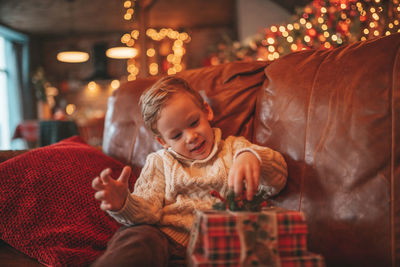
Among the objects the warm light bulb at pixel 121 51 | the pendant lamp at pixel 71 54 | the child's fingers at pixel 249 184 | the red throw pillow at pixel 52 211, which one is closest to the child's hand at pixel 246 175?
the child's fingers at pixel 249 184

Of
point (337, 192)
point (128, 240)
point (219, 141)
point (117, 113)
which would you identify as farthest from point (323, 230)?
point (117, 113)

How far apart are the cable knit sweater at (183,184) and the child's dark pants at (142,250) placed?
0.11ft

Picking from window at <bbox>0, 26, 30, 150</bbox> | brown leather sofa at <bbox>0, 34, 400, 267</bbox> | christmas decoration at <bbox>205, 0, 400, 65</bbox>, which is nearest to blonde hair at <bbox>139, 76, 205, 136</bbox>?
brown leather sofa at <bbox>0, 34, 400, 267</bbox>

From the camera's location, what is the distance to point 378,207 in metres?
0.95

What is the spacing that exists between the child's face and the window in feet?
25.4

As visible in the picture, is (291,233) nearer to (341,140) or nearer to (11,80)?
(341,140)

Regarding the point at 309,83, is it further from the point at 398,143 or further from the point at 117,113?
the point at 117,113

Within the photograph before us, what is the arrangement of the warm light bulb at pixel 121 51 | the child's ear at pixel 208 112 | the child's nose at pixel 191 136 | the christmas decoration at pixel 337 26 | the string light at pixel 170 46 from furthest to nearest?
the string light at pixel 170 46 → the warm light bulb at pixel 121 51 → the christmas decoration at pixel 337 26 → the child's ear at pixel 208 112 → the child's nose at pixel 191 136

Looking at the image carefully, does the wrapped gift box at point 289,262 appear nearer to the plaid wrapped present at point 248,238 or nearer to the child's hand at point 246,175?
the plaid wrapped present at point 248,238

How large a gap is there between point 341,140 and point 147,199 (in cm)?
64

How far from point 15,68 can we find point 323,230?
8791 mm

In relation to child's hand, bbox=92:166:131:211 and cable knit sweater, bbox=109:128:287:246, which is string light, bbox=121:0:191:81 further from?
child's hand, bbox=92:166:131:211

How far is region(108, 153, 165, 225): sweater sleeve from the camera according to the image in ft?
3.47

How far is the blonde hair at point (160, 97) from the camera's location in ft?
3.90
